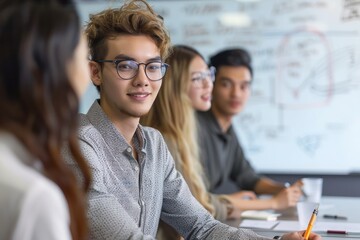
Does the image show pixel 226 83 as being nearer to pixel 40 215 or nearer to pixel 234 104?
pixel 234 104

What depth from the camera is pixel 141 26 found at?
1.83 meters

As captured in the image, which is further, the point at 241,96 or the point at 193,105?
the point at 241,96

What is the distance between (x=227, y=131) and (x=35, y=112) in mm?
2683

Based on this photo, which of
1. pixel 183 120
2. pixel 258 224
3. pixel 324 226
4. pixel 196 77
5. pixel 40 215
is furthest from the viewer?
pixel 196 77

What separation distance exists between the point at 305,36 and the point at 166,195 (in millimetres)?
2399

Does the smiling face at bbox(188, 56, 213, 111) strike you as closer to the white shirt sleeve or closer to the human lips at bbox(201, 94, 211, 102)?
the human lips at bbox(201, 94, 211, 102)

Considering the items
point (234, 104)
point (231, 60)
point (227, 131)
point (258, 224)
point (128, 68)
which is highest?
point (231, 60)

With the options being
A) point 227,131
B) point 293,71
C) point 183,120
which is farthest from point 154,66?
point 293,71

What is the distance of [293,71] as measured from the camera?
160 inches

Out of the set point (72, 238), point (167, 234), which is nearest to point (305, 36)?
point (167, 234)

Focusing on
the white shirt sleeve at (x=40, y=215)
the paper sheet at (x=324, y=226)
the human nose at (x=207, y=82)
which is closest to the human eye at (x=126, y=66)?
the paper sheet at (x=324, y=226)

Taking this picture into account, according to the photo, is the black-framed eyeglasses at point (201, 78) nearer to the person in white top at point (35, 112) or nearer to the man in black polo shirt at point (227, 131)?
the man in black polo shirt at point (227, 131)

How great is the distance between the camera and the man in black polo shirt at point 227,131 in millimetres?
3250

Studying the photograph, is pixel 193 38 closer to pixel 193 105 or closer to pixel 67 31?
pixel 193 105
